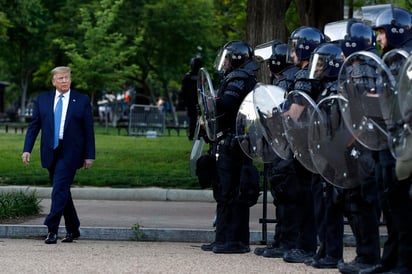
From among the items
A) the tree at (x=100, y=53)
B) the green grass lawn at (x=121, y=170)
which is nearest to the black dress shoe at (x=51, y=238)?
the green grass lawn at (x=121, y=170)

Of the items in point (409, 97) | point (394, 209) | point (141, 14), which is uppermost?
point (141, 14)

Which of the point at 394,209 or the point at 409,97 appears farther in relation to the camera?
the point at 394,209

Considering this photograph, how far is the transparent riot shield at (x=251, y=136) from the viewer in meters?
10.1

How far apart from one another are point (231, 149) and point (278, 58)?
1017 millimetres

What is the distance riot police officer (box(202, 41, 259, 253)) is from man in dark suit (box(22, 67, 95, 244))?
163 centimetres

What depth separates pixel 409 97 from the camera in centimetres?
732

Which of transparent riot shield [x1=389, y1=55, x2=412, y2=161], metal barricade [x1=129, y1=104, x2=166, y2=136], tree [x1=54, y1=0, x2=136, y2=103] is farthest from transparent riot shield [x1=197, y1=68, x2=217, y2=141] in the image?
tree [x1=54, y1=0, x2=136, y2=103]

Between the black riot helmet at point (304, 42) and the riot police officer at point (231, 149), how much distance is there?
880 mm

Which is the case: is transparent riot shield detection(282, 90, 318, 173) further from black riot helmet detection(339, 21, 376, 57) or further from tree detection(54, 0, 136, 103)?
tree detection(54, 0, 136, 103)

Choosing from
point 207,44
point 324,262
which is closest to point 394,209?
point 324,262

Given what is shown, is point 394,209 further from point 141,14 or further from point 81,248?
point 141,14

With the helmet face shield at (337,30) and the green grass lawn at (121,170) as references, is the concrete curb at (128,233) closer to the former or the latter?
the helmet face shield at (337,30)

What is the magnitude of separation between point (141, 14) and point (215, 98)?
44.3 metres

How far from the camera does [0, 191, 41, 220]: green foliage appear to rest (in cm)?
1293
